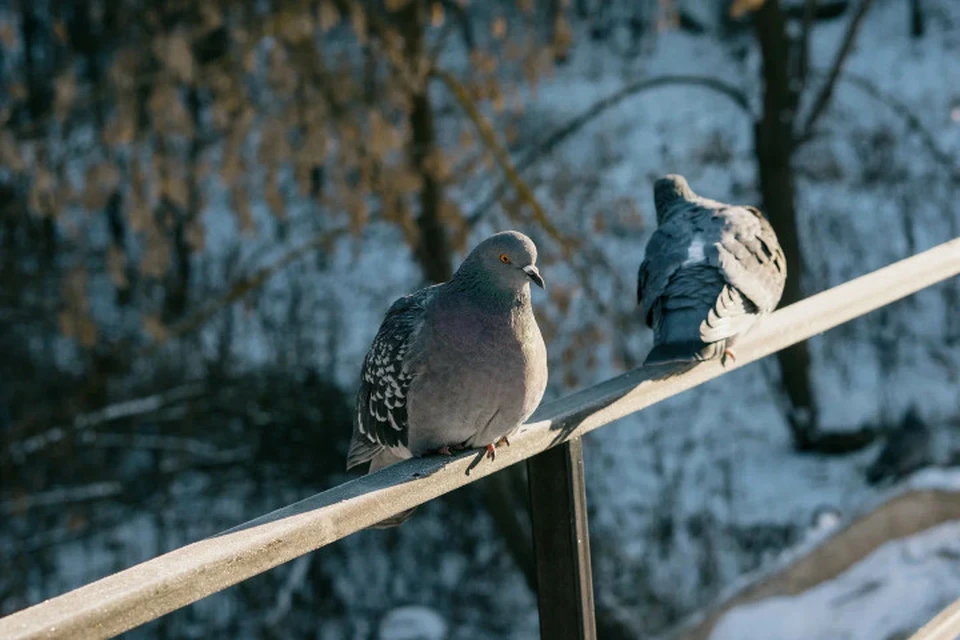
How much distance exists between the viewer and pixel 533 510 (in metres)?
1.48

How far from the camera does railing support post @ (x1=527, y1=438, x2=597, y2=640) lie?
1.46 metres

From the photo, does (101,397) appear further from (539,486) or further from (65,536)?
(539,486)

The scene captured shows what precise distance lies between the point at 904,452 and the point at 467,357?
5.10 m

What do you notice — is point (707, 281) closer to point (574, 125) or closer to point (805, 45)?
point (574, 125)

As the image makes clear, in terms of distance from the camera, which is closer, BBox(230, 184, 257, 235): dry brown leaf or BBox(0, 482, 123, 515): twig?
BBox(230, 184, 257, 235): dry brown leaf

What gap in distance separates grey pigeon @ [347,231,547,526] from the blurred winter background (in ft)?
6.40

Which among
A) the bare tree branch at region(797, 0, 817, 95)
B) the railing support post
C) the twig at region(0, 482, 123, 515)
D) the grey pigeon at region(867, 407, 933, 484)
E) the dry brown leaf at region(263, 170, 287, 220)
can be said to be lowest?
the railing support post

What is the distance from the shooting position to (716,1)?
459 inches

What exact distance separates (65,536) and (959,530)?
414cm

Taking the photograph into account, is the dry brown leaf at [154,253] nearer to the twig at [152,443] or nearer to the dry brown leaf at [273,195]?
the dry brown leaf at [273,195]

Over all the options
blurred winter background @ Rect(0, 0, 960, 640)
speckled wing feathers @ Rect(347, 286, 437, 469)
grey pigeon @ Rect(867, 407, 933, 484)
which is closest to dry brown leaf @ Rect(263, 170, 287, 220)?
blurred winter background @ Rect(0, 0, 960, 640)

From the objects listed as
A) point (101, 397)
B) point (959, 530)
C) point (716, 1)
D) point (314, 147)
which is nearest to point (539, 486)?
point (959, 530)

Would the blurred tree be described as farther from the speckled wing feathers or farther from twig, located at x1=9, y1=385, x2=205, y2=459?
the speckled wing feathers

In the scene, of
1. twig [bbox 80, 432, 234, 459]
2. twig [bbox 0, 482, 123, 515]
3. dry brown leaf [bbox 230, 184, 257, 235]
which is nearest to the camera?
dry brown leaf [bbox 230, 184, 257, 235]
